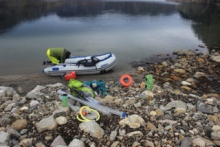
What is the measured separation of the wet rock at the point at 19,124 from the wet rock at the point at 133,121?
96.5 inches

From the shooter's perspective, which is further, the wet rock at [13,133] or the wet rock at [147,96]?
the wet rock at [147,96]

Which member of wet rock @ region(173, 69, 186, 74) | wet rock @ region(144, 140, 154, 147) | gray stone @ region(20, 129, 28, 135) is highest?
wet rock @ region(144, 140, 154, 147)

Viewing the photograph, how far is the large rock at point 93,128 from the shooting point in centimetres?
541

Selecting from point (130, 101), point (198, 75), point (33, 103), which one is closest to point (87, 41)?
point (198, 75)

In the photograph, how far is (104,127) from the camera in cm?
577

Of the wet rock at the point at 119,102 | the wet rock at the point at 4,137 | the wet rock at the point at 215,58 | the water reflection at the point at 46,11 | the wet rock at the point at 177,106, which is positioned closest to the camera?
the wet rock at the point at 4,137

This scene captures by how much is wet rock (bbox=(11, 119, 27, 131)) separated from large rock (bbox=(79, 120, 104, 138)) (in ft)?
4.70

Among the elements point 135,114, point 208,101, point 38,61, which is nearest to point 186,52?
point 208,101

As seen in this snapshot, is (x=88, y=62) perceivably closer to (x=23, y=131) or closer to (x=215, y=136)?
(x=23, y=131)

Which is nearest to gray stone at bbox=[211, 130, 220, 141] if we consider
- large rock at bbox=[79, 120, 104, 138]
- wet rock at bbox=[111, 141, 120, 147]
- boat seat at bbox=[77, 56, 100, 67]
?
wet rock at bbox=[111, 141, 120, 147]

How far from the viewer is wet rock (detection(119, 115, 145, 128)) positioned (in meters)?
5.68

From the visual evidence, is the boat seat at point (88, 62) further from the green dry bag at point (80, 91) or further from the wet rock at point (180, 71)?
the wet rock at point (180, 71)

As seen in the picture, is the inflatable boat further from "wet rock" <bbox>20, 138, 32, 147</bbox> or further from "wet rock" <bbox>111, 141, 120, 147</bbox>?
"wet rock" <bbox>111, 141, 120, 147</bbox>

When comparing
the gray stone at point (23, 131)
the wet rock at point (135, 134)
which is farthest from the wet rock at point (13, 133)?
the wet rock at point (135, 134)
